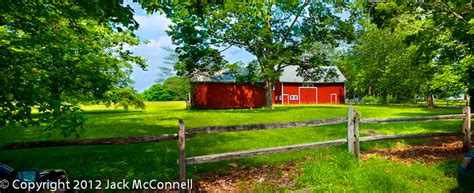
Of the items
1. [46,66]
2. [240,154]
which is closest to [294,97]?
[240,154]

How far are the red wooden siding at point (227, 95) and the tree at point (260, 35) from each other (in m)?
6.10

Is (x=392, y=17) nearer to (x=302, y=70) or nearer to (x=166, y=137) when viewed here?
(x=166, y=137)

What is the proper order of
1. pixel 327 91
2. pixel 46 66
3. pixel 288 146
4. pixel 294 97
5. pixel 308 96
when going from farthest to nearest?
pixel 327 91, pixel 308 96, pixel 294 97, pixel 288 146, pixel 46 66

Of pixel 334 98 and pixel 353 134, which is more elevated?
pixel 334 98

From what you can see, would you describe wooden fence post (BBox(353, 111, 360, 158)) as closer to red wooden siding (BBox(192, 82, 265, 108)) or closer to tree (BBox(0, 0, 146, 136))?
tree (BBox(0, 0, 146, 136))

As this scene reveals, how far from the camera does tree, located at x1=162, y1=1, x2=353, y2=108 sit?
3444 centimetres

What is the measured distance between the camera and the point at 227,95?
43.9 metres

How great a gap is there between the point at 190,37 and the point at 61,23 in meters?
24.4

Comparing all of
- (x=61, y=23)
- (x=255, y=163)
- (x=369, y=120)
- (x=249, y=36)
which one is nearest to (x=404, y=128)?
(x=369, y=120)

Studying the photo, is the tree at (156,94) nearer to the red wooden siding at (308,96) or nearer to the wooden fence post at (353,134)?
the red wooden siding at (308,96)

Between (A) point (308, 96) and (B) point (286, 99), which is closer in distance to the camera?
(B) point (286, 99)

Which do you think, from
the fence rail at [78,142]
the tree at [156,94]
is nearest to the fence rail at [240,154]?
the fence rail at [78,142]

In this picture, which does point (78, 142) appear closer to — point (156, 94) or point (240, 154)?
point (240, 154)

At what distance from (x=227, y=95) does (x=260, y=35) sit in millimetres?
11824
